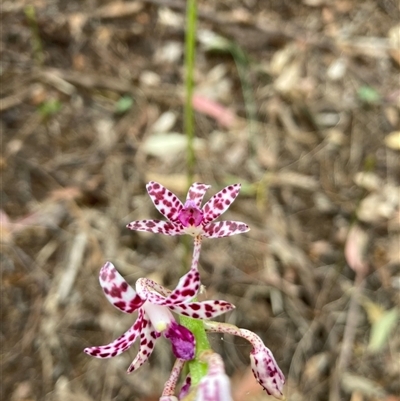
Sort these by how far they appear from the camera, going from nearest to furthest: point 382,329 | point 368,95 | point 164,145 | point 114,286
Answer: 1. point 114,286
2. point 382,329
3. point 164,145
4. point 368,95

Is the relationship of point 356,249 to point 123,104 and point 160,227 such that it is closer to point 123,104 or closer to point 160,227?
point 123,104

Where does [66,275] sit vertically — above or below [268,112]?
below

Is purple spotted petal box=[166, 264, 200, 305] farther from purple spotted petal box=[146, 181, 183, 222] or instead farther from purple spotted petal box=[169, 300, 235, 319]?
purple spotted petal box=[146, 181, 183, 222]

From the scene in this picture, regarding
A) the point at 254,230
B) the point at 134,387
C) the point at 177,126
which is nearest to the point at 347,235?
the point at 254,230

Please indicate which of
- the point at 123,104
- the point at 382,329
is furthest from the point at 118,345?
the point at 123,104

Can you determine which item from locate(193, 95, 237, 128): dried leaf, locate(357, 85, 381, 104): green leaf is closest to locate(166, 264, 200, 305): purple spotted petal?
locate(193, 95, 237, 128): dried leaf

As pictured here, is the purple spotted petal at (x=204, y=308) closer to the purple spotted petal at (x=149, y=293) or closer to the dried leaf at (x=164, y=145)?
the purple spotted petal at (x=149, y=293)

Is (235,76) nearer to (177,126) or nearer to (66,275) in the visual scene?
(177,126)
